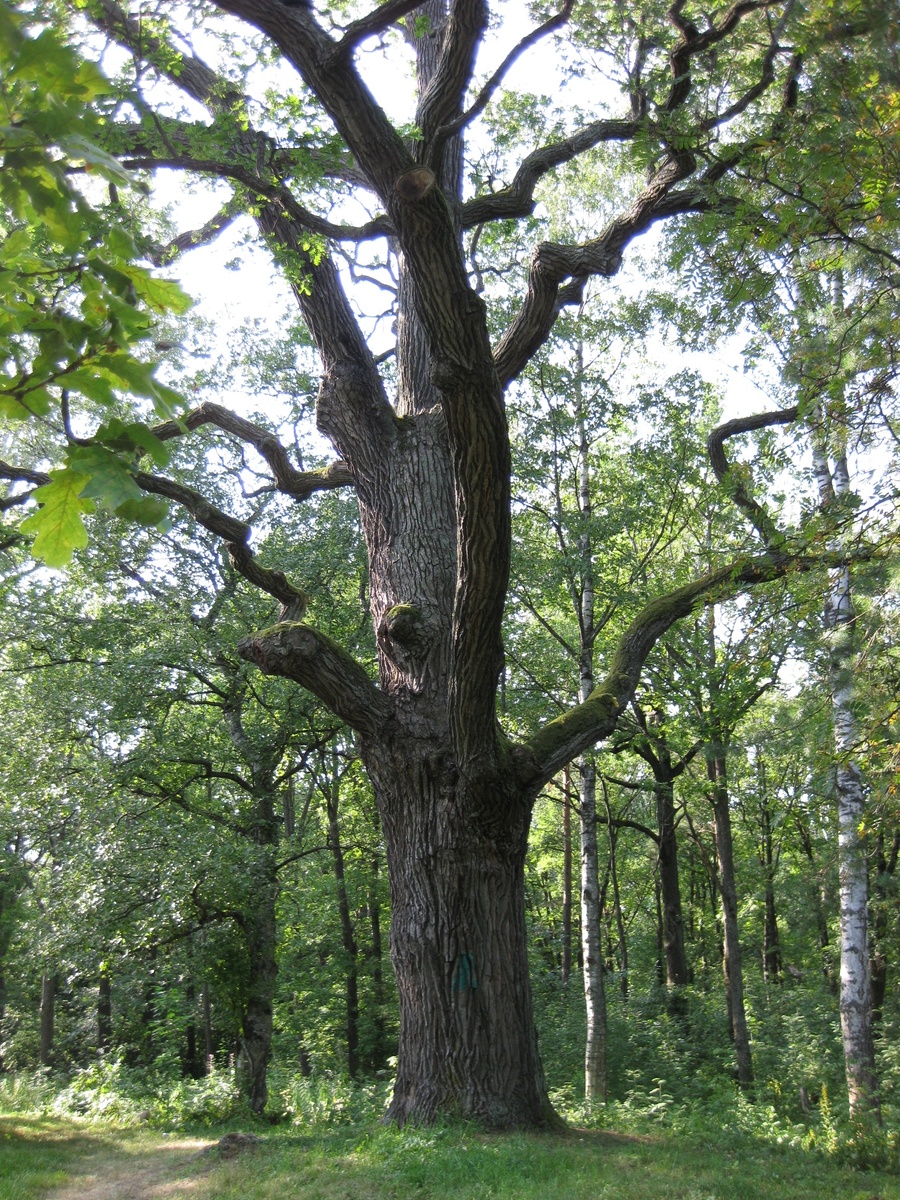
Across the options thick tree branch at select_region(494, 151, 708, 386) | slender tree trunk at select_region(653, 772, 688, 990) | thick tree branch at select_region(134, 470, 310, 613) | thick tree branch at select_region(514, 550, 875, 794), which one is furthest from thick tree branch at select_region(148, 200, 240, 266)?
slender tree trunk at select_region(653, 772, 688, 990)

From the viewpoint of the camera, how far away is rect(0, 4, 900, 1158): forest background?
398cm

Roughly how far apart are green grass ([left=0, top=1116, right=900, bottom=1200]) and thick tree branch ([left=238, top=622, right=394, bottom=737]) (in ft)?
8.48

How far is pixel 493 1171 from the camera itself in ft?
15.9

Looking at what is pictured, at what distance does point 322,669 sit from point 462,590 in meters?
1.34

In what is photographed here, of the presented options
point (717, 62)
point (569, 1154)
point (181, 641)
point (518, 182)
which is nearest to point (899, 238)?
point (717, 62)

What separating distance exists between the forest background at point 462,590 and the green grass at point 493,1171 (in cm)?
71

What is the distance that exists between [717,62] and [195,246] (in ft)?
15.7

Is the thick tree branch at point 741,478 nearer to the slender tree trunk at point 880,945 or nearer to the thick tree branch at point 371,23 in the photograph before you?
the thick tree branch at point 371,23

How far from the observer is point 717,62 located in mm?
5848

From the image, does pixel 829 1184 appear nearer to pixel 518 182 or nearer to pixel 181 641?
pixel 518 182

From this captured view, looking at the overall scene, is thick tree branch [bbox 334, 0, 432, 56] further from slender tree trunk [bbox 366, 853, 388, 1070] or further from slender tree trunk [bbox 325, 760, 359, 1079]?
slender tree trunk [bbox 366, 853, 388, 1070]

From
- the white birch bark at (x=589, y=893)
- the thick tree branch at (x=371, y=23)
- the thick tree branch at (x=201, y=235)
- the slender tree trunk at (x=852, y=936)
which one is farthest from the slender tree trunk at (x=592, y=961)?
the thick tree branch at (x=371, y=23)

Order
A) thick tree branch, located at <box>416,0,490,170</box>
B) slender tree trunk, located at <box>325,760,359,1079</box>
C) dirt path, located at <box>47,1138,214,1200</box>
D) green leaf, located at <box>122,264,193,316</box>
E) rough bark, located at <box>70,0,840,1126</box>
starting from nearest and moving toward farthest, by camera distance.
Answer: green leaf, located at <box>122,264,193,316</box> → rough bark, located at <box>70,0,840,1126</box> → thick tree branch, located at <box>416,0,490,170</box> → dirt path, located at <box>47,1138,214,1200</box> → slender tree trunk, located at <box>325,760,359,1079</box>

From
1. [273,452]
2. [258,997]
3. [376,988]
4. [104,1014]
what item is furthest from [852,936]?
[104,1014]
